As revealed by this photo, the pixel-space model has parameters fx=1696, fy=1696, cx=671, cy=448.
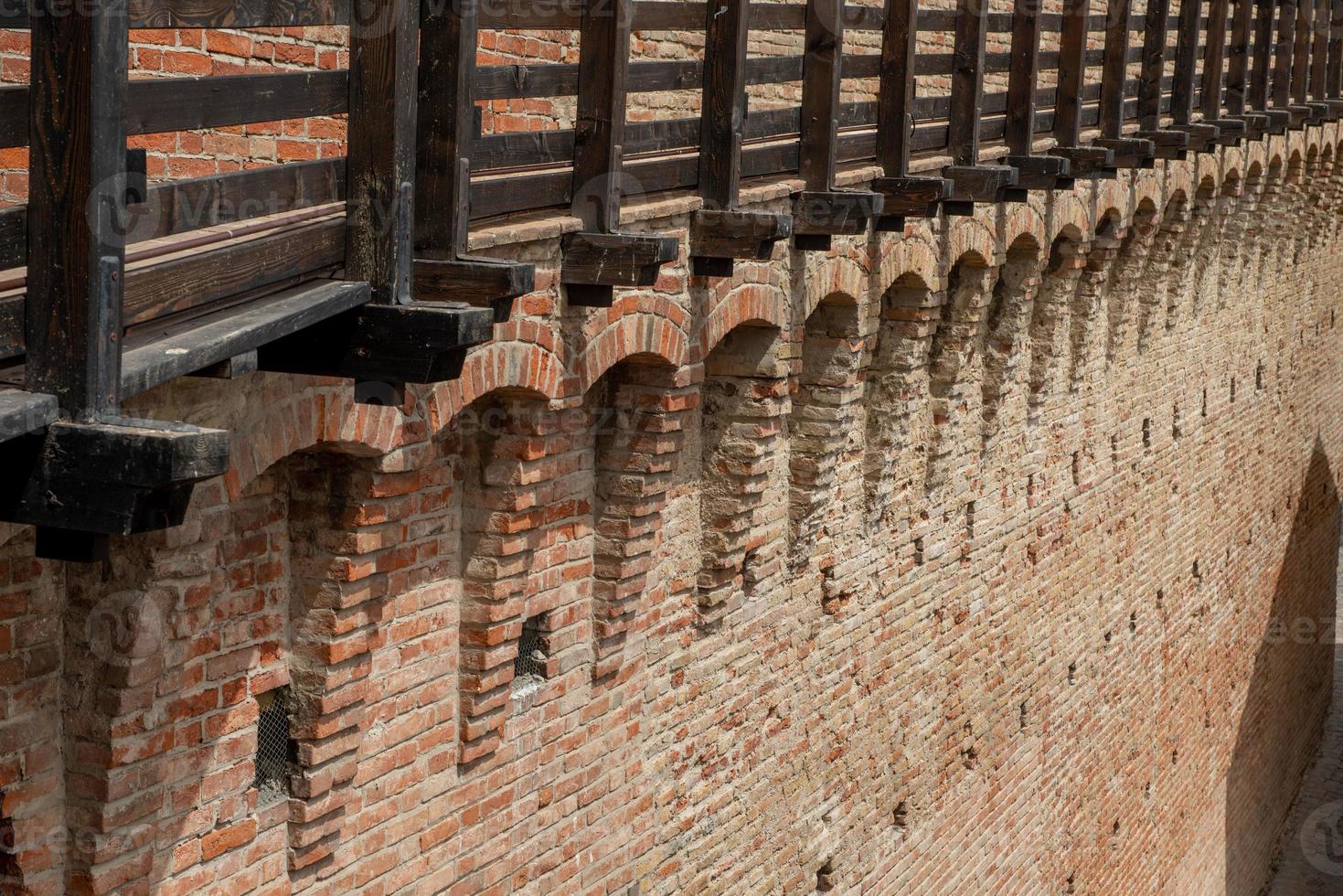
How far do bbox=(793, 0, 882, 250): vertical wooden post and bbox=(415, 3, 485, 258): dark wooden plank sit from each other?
2.35 metres

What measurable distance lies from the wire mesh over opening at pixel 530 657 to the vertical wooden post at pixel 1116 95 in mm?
5325

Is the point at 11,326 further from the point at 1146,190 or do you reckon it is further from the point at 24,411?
the point at 1146,190

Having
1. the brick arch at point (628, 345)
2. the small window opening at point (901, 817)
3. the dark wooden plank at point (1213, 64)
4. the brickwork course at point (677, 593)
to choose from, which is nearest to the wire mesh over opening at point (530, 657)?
the brickwork course at point (677, 593)

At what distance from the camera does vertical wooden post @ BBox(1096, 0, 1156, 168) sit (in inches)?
384

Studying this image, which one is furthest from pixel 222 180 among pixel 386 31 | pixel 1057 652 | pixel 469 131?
pixel 1057 652

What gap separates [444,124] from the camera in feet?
13.8

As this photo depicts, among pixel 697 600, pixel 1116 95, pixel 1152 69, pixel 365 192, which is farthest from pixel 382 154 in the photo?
pixel 1152 69

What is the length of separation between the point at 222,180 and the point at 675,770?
3.81 m

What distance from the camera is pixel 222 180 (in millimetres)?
3467

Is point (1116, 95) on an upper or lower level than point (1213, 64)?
lower

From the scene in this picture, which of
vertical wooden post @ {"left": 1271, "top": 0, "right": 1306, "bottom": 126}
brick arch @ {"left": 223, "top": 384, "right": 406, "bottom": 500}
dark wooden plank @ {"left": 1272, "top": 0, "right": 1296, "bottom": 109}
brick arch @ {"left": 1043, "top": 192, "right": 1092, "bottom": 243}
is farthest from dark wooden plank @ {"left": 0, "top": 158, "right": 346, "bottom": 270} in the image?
dark wooden plank @ {"left": 1272, "top": 0, "right": 1296, "bottom": 109}

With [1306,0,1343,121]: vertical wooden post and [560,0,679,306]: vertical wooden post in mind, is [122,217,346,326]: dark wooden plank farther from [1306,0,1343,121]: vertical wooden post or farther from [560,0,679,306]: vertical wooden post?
[1306,0,1343,121]: vertical wooden post

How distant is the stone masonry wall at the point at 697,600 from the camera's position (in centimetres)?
417

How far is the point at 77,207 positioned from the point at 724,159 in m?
3.22
